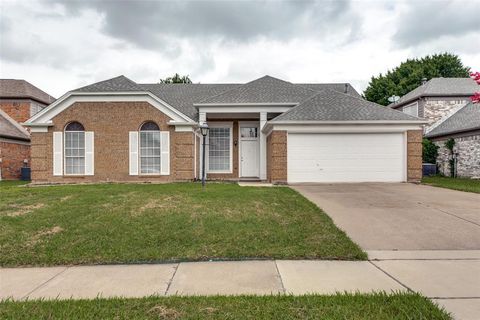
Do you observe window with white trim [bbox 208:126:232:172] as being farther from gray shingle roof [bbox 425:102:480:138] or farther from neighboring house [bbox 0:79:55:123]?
neighboring house [bbox 0:79:55:123]

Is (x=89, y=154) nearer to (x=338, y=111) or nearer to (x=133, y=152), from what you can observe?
(x=133, y=152)

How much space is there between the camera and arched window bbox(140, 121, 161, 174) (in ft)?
50.3

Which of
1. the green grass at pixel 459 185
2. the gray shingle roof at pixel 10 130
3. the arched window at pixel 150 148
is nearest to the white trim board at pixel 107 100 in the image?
the arched window at pixel 150 148

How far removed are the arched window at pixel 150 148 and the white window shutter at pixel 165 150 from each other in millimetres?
198

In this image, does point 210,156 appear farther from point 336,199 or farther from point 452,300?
point 452,300

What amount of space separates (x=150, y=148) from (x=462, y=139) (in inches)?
763

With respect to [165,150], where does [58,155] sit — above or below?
below

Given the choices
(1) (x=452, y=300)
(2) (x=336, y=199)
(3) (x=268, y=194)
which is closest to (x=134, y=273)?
(1) (x=452, y=300)

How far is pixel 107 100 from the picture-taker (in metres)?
15.2

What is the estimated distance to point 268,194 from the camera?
32.8ft

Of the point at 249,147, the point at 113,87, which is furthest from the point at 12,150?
the point at 249,147

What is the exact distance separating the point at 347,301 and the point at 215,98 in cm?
1427

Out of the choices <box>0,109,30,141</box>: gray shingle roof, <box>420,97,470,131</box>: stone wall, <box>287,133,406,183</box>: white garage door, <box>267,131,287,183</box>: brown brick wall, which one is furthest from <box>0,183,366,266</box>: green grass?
<box>420,97,470,131</box>: stone wall

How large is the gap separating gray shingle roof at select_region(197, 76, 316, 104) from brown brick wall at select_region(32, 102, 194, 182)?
323cm
